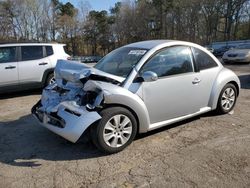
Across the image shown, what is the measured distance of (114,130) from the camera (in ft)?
13.5

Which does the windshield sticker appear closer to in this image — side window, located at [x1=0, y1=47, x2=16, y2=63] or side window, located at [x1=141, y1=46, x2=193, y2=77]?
side window, located at [x1=141, y1=46, x2=193, y2=77]

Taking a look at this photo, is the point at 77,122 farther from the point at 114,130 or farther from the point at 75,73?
the point at 75,73

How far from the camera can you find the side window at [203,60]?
5.16m

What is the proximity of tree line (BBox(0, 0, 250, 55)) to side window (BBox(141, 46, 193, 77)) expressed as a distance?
54181mm

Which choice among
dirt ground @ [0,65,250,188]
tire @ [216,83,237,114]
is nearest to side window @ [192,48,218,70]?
tire @ [216,83,237,114]

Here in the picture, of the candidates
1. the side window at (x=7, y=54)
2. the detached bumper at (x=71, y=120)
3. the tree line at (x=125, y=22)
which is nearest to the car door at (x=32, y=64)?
the side window at (x=7, y=54)

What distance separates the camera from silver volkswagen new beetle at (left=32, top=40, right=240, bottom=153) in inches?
158

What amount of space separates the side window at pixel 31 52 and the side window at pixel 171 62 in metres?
4.87

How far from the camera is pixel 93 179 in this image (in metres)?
3.50

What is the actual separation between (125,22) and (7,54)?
187 ft

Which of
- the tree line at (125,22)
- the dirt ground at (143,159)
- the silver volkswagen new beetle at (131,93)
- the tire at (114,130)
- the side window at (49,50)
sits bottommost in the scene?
the dirt ground at (143,159)

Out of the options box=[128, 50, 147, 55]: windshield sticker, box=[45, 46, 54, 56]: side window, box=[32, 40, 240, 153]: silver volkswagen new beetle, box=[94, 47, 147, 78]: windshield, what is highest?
box=[45, 46, 54, 56]: side window

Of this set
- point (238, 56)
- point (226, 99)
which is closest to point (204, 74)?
point (226, 99)

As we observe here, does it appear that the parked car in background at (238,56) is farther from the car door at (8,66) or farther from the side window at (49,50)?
the car door at (8,66)
